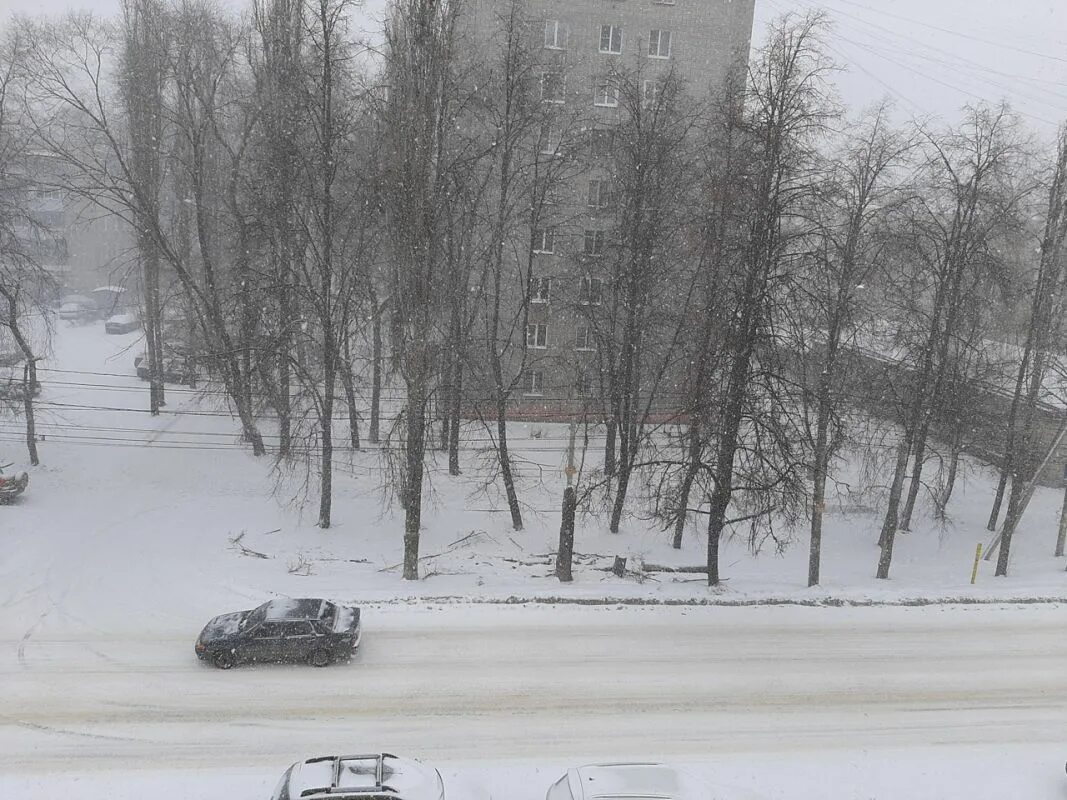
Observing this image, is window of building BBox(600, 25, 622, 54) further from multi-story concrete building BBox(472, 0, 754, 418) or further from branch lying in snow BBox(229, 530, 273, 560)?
branch lying in snow BBox(229, 530, 273, 560)

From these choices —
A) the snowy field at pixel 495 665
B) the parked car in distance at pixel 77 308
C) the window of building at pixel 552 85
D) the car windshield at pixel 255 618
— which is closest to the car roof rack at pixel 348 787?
the snowy field at pixel 495 665

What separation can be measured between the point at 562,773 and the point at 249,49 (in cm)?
2362

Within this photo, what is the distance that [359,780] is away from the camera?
8891 millimetres

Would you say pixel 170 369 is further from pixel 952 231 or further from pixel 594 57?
pixel 952 231

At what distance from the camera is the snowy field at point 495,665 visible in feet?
34.9

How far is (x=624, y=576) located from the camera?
1828 cm

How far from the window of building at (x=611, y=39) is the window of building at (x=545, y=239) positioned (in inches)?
327

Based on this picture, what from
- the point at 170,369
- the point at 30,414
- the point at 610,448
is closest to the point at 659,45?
the point at 610,448

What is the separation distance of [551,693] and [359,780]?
414cm

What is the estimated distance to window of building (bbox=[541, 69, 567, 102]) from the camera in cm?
2112

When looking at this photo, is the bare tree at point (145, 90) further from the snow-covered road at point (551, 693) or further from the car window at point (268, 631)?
the snow-covered road at point (551, 693)

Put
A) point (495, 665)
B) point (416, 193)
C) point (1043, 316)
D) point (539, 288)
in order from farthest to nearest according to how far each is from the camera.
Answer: point (539, 288) → point (1043, 316) → point (416, 193) → point (495, 665)

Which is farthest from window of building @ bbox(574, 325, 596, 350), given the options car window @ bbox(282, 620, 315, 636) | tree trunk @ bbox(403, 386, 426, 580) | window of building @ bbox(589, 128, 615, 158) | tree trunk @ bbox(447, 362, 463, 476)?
car window @ bbox(282, 620, 315, 636)

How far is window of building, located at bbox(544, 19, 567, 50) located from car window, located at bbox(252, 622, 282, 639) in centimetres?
2342
